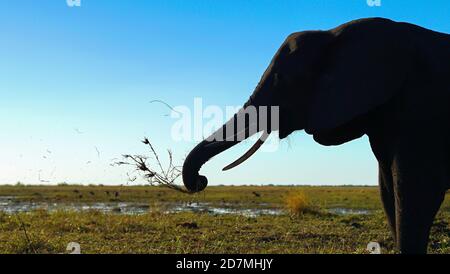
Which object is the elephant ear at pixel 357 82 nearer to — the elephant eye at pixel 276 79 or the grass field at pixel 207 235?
the elephant eye at pixel 276 79

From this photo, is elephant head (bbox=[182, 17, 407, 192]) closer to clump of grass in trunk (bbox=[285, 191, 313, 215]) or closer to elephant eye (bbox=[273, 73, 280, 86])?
elephant eye (bbox=[273, 73, 280, 86])

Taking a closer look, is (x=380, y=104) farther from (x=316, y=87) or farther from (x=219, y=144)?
(x=219, y=144)

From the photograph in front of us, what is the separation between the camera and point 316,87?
6.16 metres

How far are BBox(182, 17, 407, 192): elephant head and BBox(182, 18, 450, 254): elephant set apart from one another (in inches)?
0.4

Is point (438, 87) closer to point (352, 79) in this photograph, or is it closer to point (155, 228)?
point (352, 79)

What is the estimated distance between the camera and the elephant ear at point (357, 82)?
5.74 m

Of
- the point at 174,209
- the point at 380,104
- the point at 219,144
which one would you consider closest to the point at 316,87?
the point at 380,104

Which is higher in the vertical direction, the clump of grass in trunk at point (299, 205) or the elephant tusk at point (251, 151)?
the elephant tusk at point (251, 151)

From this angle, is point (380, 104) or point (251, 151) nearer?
point (380, 104)

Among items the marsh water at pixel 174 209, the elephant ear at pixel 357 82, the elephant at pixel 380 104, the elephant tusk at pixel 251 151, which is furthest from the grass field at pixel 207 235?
the marsh water at pixel 174 209

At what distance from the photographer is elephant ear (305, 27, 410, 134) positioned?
18.8 ft

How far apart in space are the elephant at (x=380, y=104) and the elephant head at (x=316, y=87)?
1 cm

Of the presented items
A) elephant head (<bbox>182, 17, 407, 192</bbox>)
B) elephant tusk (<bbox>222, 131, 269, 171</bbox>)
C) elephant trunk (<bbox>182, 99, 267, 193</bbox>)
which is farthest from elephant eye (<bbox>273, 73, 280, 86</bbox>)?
elephant tusk (<bbox>222, 131, 269, 171</bbox>)

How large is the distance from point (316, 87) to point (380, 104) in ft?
2.57
